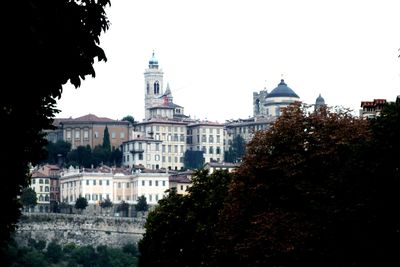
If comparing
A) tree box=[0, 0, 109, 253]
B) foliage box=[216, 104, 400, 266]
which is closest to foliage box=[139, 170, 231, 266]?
foliage box=[216, 104, 400, 266]

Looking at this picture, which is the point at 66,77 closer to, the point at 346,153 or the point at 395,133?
the point at 395,133

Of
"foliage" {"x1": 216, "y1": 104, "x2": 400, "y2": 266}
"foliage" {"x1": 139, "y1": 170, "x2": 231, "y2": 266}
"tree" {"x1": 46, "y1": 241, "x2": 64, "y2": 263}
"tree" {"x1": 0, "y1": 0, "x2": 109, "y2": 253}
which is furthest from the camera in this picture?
"tree" {"x1": 46, "y1": 241, "x2": 64, "y2": 263}

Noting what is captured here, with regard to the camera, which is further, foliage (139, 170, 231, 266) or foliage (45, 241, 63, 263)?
foliage (45, 241, 63, 263)

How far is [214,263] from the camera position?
2142 inches

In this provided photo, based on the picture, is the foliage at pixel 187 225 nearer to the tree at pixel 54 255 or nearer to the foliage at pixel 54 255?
the foliage at pixel 54 255

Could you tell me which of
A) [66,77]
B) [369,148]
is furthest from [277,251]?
[66,77]

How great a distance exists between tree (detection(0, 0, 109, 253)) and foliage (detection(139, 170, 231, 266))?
1664 inches

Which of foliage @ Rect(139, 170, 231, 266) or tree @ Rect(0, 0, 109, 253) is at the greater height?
tree @ Rect(0, 0, 109, 253)

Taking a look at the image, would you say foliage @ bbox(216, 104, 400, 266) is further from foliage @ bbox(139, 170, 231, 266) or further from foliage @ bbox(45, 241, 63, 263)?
foliage @ bbox(45, 241, 63, 263)

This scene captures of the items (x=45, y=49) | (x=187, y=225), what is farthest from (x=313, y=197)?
(x=45, y=49)

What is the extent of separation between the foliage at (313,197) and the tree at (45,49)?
20.7 m

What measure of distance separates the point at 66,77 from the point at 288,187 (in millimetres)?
31143

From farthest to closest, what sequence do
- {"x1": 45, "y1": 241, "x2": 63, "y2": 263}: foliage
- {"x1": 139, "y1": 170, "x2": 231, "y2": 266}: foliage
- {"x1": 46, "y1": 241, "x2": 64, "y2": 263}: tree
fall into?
{"x1": 46, "y1": 241, "x2": 64, "y2": 263}: tree
{"x1": 45, "y1": 241, "x2": 63, "y2": 263}: foliage
{"x1": 139, "y1": 170, "x2": 231, "y2": 266}: foliage

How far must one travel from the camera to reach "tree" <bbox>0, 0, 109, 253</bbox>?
53.3 feet
